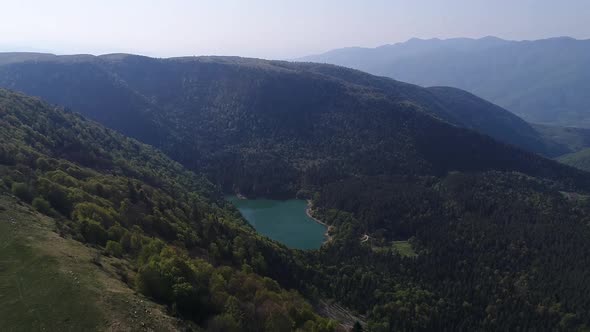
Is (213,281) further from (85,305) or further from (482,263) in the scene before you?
(482,263)

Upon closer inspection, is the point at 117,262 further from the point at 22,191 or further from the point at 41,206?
the point at 22,191

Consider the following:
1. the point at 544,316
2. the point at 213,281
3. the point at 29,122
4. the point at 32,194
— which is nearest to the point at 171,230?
the point at 32,194

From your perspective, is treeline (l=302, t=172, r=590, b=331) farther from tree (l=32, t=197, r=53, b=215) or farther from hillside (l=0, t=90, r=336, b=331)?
tree (l=32, t=197, r=53, b=215)

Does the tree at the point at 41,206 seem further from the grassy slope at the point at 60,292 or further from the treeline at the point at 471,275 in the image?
the treeline at the point at 471,275

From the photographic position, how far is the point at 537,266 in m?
160

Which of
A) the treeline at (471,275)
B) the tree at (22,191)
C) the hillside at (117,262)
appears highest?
the tree at (22,191)

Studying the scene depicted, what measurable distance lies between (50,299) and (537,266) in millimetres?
163728

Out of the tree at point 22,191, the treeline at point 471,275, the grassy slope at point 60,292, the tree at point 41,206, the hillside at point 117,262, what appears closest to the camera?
the grassy slope at point 60,292

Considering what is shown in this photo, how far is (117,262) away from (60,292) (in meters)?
15.1

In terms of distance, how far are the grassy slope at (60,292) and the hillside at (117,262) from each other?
0.12 m

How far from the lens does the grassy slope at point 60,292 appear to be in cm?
4591

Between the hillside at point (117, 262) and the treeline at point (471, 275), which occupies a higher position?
the hillside at point (117, 262)

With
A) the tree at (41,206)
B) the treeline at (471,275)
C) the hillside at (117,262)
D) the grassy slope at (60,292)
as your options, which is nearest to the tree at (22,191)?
the hillside at (117,262)

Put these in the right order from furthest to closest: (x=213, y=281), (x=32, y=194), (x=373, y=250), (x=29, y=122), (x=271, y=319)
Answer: (x=373, y=250) → (x=29, y=122) → (x=32, y=194) → (x=213, y=281) → (x=271, y=319)
